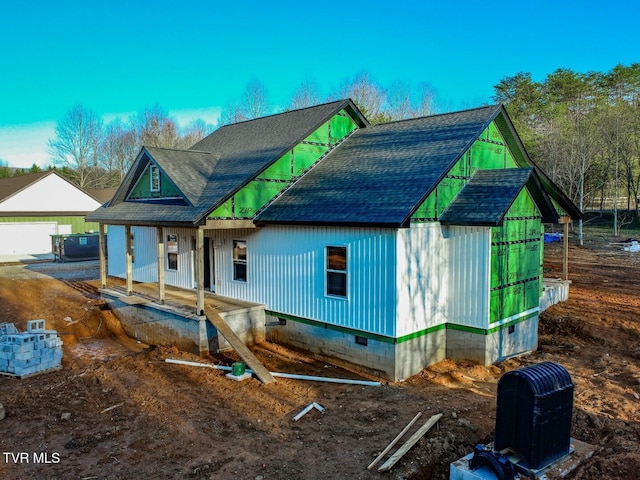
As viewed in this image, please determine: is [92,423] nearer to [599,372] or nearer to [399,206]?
[399,206]

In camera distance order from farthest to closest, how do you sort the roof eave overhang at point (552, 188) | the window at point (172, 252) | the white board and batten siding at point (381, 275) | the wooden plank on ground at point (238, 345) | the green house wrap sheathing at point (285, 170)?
1. the window at point (172, 252)
2. the roof eave overhang at point (552, 188)
3. the green house wrap sheathing at point (285, 170)
4. the white board and batten siding at point (381, 275)
5. the wooden plank on ground at point (238, 345)

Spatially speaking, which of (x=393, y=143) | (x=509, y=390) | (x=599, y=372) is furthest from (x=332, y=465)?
(x=393, y=143)

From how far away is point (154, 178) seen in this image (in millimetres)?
15148

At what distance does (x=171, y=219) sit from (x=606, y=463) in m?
10.6

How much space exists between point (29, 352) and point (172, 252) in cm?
655

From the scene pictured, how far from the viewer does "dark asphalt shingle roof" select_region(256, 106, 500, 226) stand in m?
10.6

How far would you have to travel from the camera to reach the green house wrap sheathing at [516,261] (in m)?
11.3

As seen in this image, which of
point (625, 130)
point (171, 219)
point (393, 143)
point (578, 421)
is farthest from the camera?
point (625, 130)

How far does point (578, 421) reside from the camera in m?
8.20

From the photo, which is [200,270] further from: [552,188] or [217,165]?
[552,188]

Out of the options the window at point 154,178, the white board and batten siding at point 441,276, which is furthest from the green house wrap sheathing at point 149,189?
the white board and batten siding at point 441,276

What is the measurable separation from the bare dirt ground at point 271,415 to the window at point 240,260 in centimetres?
244

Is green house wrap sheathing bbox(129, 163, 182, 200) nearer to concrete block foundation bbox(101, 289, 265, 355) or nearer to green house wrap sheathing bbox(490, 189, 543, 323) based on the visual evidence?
concrete block foundation bbox(101, 289, 265, 355)

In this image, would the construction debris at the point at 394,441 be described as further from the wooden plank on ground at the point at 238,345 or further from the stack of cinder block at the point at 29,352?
the stack of cinder block at the point at 29,352
